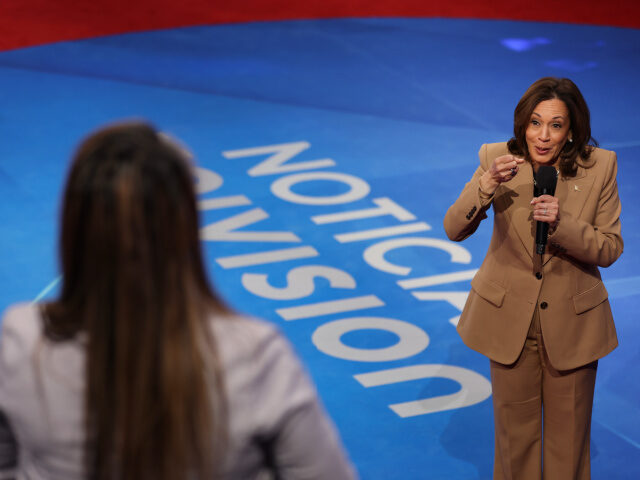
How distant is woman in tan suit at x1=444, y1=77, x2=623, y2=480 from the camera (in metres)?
3.45

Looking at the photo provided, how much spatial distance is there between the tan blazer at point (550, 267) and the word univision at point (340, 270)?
3.93ft

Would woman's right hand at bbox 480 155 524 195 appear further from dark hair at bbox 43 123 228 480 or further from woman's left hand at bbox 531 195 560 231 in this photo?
dark hair at bbox 43 123 228 480

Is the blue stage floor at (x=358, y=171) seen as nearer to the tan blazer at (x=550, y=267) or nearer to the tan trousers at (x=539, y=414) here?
the tan trousers at (x=539, y=414)

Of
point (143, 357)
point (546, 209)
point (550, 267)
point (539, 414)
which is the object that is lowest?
point (539, 414)

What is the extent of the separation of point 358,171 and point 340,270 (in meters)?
1.54

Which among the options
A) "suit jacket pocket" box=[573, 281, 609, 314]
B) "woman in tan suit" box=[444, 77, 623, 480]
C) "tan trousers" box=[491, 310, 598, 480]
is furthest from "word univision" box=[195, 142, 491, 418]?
"suit jacket pocket" box=[573, 281, 609, 314]

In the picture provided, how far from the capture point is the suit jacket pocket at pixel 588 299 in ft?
11.5

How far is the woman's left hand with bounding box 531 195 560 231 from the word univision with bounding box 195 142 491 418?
162cm

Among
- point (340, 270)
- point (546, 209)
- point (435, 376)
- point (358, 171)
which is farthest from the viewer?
point (358, 171)

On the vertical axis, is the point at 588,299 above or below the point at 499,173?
below

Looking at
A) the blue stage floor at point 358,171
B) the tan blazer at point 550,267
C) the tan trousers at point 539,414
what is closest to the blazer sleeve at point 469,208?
the tan blazer at point 550,267

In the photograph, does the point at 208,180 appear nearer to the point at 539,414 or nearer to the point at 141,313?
the point at 539,414

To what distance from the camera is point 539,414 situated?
3686 mm

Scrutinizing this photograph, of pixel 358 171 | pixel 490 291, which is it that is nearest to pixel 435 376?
pixel 490 291
